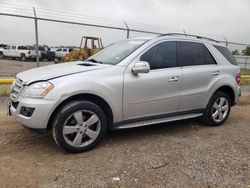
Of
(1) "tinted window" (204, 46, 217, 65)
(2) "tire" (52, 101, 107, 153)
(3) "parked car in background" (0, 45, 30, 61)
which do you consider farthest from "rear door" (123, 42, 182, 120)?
(3) "parked car in background" (0, 45, 30, 61)

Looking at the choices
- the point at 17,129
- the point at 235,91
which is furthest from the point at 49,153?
the point at 235,91

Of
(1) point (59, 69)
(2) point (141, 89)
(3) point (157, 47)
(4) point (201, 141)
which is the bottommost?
(4) point (201, 141)

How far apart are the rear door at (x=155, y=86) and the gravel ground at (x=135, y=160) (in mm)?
537

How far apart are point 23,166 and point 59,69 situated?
1.49 m

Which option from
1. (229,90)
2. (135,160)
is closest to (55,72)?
(135,160)

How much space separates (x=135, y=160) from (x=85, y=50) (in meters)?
12.4

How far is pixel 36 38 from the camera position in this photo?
28.9 ft

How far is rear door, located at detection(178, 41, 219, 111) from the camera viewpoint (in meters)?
5.15

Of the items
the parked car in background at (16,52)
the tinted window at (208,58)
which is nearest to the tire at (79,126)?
the tinted window at (208,58)

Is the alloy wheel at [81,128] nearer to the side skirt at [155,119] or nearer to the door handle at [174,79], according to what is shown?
the side skirt at [155,119]

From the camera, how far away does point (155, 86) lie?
4.69 metres

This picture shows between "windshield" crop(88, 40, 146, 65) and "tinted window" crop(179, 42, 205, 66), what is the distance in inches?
31.4

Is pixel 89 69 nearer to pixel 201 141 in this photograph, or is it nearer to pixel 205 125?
pixel 201 141

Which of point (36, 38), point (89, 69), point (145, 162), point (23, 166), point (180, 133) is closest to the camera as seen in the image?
point (23, 166)
